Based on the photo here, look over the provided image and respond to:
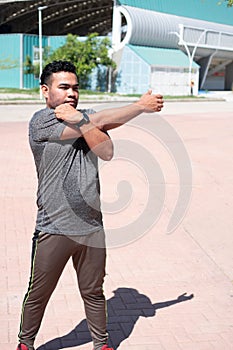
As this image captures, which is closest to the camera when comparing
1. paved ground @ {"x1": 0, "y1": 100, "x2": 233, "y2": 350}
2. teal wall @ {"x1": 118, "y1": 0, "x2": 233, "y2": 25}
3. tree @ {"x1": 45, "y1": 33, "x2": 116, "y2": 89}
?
paved ground @ {"x1": 0, "y1": 100, "x2": 233, "y2": 350}

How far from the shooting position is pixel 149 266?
16.4ft

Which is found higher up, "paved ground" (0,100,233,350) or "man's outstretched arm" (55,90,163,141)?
"man's outstretched arm" (55,90,163,141)

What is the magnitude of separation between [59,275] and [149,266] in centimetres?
214

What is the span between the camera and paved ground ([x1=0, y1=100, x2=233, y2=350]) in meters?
3.68

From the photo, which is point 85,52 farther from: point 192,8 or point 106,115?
point 106,115

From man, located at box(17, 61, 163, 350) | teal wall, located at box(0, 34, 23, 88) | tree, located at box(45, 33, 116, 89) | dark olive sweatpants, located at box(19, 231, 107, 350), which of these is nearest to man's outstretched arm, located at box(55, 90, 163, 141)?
man, located at box(17, 61, 163, 350)

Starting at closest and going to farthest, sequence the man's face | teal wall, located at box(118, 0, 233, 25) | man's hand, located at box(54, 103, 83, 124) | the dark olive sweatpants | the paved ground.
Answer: man's hand, located at box(54, 103, 83, 124) < the man's face < the dark olive sweatpants < the paved ground < teal wall, located at box(118, 0, 233, 25)

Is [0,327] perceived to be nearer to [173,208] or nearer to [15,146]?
[173,208]

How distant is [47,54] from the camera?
40625 mm

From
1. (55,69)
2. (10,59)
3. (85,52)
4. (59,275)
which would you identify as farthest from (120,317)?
(10,59)

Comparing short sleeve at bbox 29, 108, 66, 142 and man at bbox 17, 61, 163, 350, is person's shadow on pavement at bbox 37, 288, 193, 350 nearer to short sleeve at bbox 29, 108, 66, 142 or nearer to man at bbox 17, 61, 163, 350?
man at bbox 17, 61, 163, 350

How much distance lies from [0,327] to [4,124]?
1341cm

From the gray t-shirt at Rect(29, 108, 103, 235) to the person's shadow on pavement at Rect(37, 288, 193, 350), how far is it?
102cm

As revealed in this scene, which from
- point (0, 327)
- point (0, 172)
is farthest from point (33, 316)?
point (0, 172)
